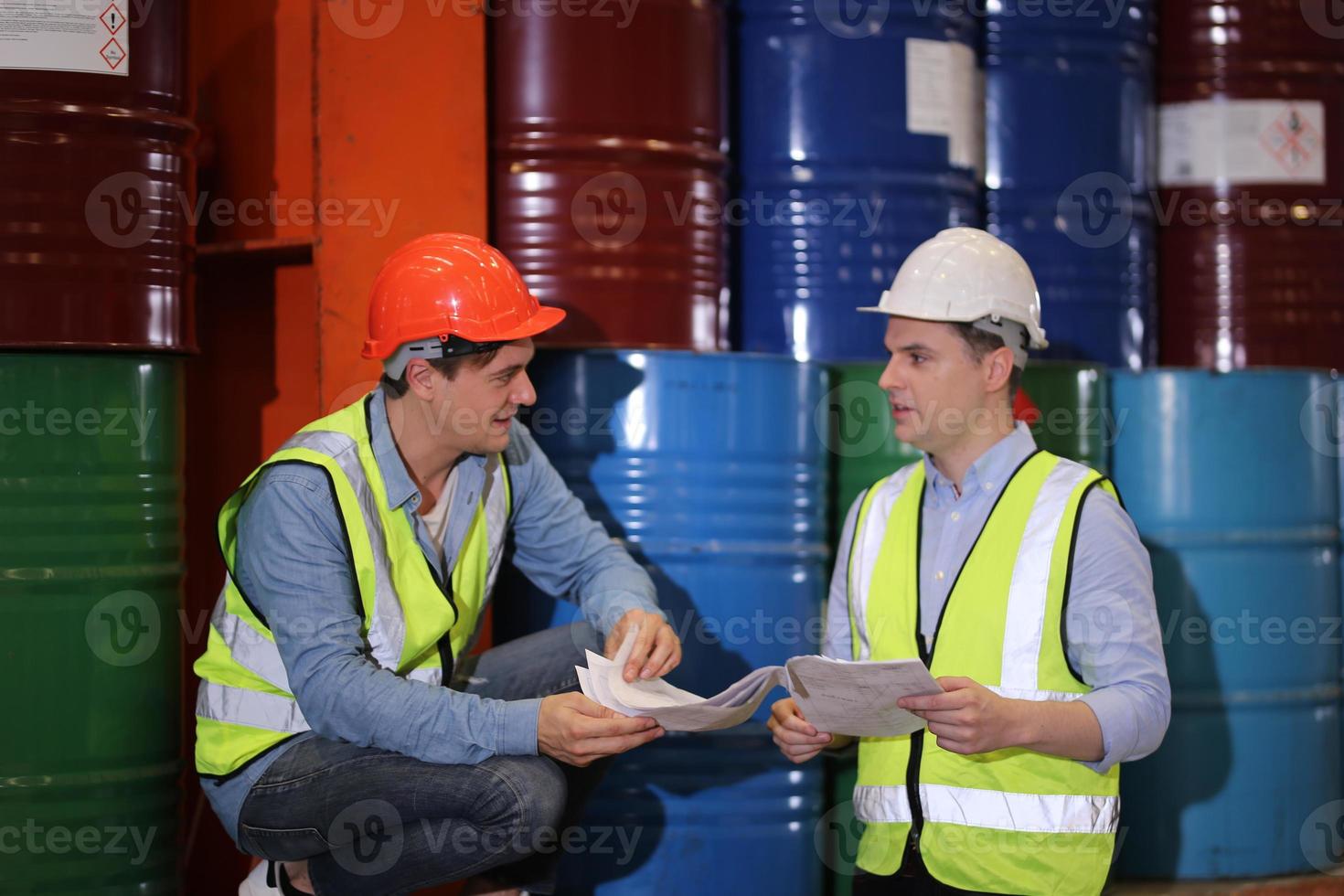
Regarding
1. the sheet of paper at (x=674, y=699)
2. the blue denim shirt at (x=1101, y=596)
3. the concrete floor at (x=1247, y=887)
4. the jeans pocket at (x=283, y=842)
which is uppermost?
the blue denim shirt at (x=1101, y=596)

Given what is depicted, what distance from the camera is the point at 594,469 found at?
3.22 m

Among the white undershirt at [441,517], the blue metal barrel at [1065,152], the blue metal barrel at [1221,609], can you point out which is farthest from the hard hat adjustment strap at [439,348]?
the blue metal barrel at [1065,152]

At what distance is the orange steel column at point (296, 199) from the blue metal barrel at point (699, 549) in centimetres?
46

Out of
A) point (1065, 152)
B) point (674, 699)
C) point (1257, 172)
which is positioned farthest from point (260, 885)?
point (1257, 172)

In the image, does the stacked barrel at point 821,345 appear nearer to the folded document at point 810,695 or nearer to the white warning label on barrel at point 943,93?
the white warning label on barrel at point 943,93

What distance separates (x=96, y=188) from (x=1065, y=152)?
2462 millimetres

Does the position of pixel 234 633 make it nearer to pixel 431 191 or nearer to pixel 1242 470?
pixel 431 191

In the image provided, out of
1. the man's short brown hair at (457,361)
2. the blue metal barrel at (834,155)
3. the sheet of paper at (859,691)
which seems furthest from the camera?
the blue metal barrel at (834,155)

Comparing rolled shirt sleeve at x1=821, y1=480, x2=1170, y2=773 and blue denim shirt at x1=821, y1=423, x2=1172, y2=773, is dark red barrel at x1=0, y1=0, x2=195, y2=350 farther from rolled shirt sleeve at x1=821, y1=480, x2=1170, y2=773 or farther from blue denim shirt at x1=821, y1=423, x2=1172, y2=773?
rolled shirt sleeve at x1=821, y1=480, x2=1170, y2=773

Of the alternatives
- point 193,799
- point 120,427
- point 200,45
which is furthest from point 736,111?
point 193,799

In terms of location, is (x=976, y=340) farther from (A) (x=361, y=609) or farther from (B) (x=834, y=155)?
(A) (x=361, y=609)

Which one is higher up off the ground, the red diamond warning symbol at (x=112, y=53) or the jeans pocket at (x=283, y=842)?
the red diamond warning symbol at (x=112, y=53)

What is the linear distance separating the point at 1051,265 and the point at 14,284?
2569 mm

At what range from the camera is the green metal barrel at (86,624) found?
2861 millimetres
